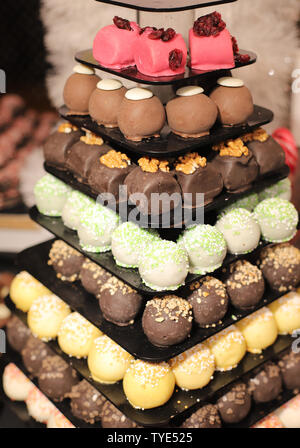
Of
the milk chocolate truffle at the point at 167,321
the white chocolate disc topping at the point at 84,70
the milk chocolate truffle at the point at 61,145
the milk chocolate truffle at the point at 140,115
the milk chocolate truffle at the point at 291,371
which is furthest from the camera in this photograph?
the milk chocolate truffle at the point at 291,371

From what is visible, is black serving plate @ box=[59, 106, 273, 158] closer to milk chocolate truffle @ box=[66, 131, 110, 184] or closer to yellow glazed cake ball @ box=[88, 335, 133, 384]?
milk chocolate truffle @ box=[66, 131, 110, 184]

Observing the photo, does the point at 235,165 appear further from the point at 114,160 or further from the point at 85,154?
the point at 85,154

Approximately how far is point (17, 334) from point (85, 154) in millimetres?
1106

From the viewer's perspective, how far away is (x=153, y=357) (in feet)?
6.41

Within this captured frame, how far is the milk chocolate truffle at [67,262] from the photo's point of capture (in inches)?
96.0

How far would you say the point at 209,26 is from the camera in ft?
6.09

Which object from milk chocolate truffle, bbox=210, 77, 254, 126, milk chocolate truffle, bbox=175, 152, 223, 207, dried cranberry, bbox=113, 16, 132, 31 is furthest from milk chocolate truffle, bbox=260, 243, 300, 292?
dried cranberry, bbox=113, 16, 132, 31

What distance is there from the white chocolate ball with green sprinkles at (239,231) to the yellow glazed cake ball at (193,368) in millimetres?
428

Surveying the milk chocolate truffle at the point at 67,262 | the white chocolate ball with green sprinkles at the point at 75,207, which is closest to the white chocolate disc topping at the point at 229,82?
the white chocolate ball with green sprinkles at the point at 75,207

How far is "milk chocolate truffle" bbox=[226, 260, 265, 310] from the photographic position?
2.21 meters

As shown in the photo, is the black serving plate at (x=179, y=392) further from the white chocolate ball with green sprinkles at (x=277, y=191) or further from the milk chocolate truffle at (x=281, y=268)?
the white chocolate ball with green sprinkles at (x=277, y=191)

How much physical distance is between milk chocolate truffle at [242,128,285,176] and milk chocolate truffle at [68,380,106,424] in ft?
3.80

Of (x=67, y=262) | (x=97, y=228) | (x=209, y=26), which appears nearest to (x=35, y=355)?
(x=67, y=262)

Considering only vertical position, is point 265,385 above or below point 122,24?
below
